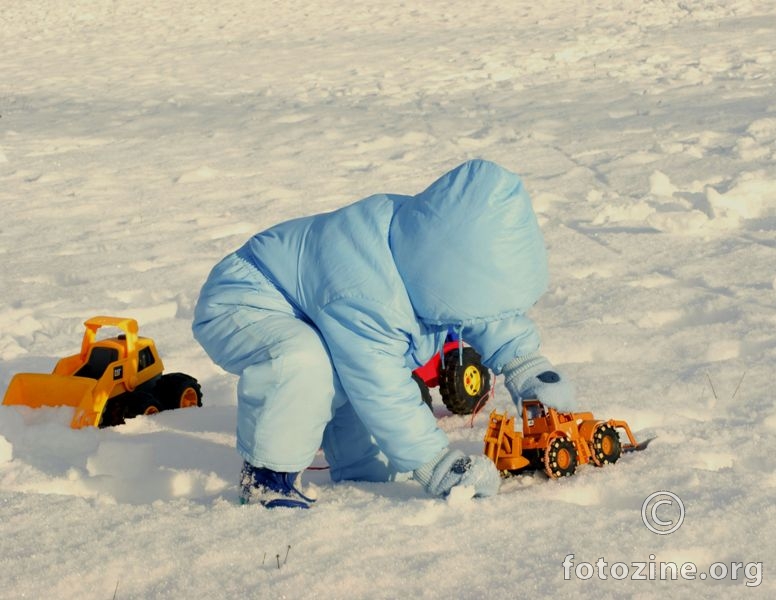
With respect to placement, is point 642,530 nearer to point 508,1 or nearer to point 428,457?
point 428,457

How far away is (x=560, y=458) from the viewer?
295 centimetres

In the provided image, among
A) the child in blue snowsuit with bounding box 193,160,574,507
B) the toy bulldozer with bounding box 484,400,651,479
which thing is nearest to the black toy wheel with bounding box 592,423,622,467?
the toy bulldozer with bounding box 484,400,651,479

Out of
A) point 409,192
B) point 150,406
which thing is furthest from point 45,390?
point 409,192

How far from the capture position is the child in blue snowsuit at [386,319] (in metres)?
2.80

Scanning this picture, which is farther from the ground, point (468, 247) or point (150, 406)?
point (468, 247)

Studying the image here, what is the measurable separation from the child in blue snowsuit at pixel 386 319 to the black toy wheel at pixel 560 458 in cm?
13

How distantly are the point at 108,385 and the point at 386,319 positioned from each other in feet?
4.16

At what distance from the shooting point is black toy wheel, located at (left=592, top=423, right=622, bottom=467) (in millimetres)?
3010

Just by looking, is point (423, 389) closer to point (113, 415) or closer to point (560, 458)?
point (560, 458)

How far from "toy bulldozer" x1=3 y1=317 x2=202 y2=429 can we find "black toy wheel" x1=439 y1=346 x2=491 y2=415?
0.81m
